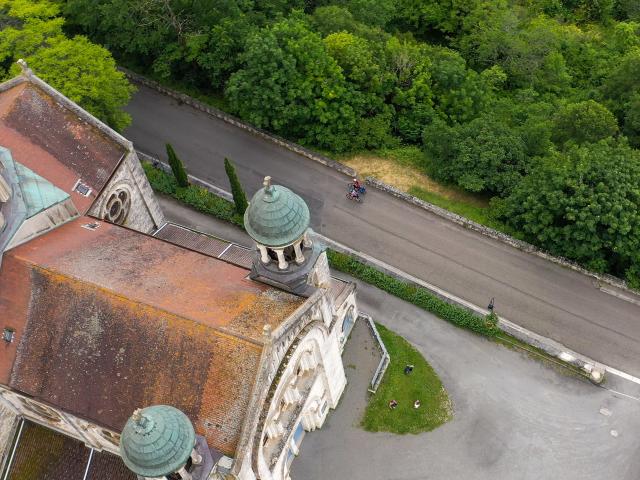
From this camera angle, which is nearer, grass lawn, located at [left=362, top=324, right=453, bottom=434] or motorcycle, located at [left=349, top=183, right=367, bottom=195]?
grass lawn, located at [left=362, top=324, right=453, bottom=434]

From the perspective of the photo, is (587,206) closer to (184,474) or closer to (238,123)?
(238,123)

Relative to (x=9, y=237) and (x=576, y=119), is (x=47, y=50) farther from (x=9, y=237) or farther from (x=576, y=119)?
(x=576, y=119)

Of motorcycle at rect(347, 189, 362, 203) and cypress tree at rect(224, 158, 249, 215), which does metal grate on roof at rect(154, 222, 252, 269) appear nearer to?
cypress tree at rect(224, 158, 249, 215)

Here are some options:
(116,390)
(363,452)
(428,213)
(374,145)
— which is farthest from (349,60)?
(116,390)

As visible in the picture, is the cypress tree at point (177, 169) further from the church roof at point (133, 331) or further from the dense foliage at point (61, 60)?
the church roof at point (133, 331)

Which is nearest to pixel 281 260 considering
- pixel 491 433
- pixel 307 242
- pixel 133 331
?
pixel 307 242

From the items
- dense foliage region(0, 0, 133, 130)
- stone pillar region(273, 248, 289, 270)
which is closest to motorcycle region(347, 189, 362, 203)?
dense foliage region(0, 0, 133, 130)
